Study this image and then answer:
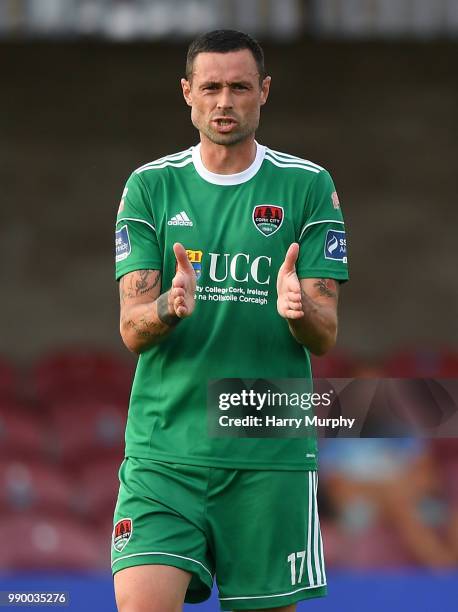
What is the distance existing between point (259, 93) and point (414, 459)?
529cm

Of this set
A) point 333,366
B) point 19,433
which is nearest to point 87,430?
point 19,433

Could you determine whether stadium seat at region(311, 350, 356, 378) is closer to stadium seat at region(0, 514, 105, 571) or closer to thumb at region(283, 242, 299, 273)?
stadium seat at region(0, 514, 105, 571)

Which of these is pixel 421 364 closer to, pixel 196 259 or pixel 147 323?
pixel 196 259

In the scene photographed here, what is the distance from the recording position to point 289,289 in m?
2.91

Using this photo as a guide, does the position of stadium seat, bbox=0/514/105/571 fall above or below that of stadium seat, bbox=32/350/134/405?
below

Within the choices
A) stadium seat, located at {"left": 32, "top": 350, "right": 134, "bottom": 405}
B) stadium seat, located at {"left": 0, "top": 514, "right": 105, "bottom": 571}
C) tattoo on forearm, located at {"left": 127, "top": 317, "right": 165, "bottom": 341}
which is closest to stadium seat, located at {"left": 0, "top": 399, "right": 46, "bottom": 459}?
stadium seat, located at {"left": 32, "top": 350, "right": 134, "bottom": 405}

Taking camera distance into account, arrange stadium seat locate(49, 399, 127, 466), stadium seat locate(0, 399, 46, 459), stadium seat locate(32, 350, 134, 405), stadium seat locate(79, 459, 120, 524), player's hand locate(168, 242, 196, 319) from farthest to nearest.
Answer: stadium seat locate(32, 350, 134, 405), stadium seat locate(49, 399, 127, 466), stadium seat locate(0, 399, 46, 459), stadium seat locate(79, 459, 120, 524), player's hand locate(168, 242, 196, 319)

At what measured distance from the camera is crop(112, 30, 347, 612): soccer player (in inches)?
117

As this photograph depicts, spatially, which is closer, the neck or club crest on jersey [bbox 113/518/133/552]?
club crest on jersey [bbox 113/518/133/552]

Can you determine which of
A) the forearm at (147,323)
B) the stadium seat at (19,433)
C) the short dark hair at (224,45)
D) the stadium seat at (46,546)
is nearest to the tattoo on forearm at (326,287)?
the forearm at (147,323)

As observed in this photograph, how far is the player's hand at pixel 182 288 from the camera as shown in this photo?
9.39 feet

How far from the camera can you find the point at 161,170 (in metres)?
3.18

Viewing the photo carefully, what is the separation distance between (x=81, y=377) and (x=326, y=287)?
600 cm

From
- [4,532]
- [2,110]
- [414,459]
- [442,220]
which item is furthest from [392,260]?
[4,532]
